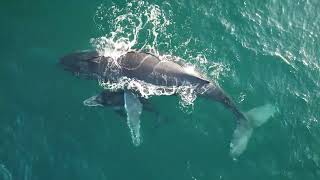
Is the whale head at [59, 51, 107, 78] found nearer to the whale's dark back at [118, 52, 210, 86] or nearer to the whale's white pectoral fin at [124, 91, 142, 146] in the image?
the whale's dark back at [118, 52, 210, 86]

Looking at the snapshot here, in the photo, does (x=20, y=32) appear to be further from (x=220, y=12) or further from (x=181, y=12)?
(x=220, y=12)

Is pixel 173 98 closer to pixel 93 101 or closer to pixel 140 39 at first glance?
pixel 140 39

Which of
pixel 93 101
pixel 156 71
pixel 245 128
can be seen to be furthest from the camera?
pixel 93 101

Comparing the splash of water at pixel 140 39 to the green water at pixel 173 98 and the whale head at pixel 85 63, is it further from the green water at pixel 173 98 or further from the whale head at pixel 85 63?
the whale head at pixel 85 63

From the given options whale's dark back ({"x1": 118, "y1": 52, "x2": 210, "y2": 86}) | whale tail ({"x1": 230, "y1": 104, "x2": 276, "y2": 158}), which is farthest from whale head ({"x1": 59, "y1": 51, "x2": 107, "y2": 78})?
whale tail ({"x1": 230, "y1": 104, "x2": 276, "y2": 158})

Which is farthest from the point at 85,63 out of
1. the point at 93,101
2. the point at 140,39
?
the point at 140,39

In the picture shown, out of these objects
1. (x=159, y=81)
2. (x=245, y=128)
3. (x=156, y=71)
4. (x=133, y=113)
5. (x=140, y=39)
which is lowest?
(x=245, y=128)
